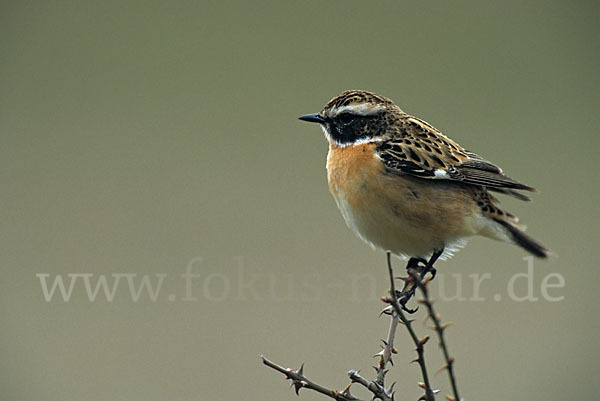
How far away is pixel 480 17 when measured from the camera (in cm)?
1470

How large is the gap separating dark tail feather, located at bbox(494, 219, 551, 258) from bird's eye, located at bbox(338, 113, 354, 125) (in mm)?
1197

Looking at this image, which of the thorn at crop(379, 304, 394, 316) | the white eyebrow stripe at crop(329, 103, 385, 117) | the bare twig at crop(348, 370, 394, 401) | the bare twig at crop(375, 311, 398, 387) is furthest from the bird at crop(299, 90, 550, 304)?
A: the bare twig at crop(348, 370, 394, 401)

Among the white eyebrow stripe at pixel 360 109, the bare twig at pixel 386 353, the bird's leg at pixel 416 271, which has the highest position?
the white eyebrow stripe at pixel 360 109

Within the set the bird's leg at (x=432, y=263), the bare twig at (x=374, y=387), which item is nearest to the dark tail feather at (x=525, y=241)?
the bird's leg at (x=432, y=263)

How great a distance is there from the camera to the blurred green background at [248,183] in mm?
7875

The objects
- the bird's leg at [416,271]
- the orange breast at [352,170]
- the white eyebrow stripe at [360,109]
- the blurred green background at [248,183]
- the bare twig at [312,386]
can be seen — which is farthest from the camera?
the blurred green background at [248,183]

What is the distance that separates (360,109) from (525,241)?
1.40 meters

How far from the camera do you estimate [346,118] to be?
191 inches

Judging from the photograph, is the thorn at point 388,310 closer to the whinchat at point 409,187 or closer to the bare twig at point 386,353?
the bare twig at point 386,353

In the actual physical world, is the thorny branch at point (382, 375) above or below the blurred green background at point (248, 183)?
below

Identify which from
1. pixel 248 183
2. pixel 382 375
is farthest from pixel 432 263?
pixel 248 183

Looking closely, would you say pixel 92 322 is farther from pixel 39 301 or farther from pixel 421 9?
pixel 421 9

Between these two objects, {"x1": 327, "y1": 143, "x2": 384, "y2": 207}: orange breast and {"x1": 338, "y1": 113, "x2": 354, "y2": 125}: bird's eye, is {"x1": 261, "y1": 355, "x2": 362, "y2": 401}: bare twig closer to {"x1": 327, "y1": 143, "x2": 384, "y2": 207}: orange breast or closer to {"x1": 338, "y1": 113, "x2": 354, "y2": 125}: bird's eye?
{"x1": 327, "y1": 143, "x2": 384, "y2": 207}: orange breast

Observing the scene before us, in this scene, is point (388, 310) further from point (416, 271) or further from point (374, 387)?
point (374, 387)
